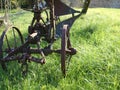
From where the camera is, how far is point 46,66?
4.14 m

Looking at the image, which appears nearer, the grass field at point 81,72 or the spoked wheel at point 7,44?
the grass field at point 81,72

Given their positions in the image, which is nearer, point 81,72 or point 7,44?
point 81,72

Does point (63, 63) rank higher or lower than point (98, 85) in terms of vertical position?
higher

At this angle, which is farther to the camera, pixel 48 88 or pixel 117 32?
pixel 117 32

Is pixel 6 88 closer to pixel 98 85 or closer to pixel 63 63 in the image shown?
pixel 63 63

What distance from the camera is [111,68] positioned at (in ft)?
12.8

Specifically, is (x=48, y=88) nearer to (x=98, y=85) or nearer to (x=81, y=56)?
(x=98, y=85)

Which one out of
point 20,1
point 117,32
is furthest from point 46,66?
point 20,1

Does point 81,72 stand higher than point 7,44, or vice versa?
point 7,44

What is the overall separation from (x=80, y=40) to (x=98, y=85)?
163cm

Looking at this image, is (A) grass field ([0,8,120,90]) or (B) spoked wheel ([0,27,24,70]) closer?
(A) grass field ([0,8,120,90])

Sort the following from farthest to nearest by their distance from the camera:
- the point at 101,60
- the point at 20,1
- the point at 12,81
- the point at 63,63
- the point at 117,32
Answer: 1. the point at 20,1
2. the point at 117,32
3. the point at 101,60
4. the point at 12,81
5. the point at 63,63

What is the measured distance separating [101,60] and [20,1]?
1020 cm

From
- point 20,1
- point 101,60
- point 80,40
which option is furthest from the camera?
point 20,1
